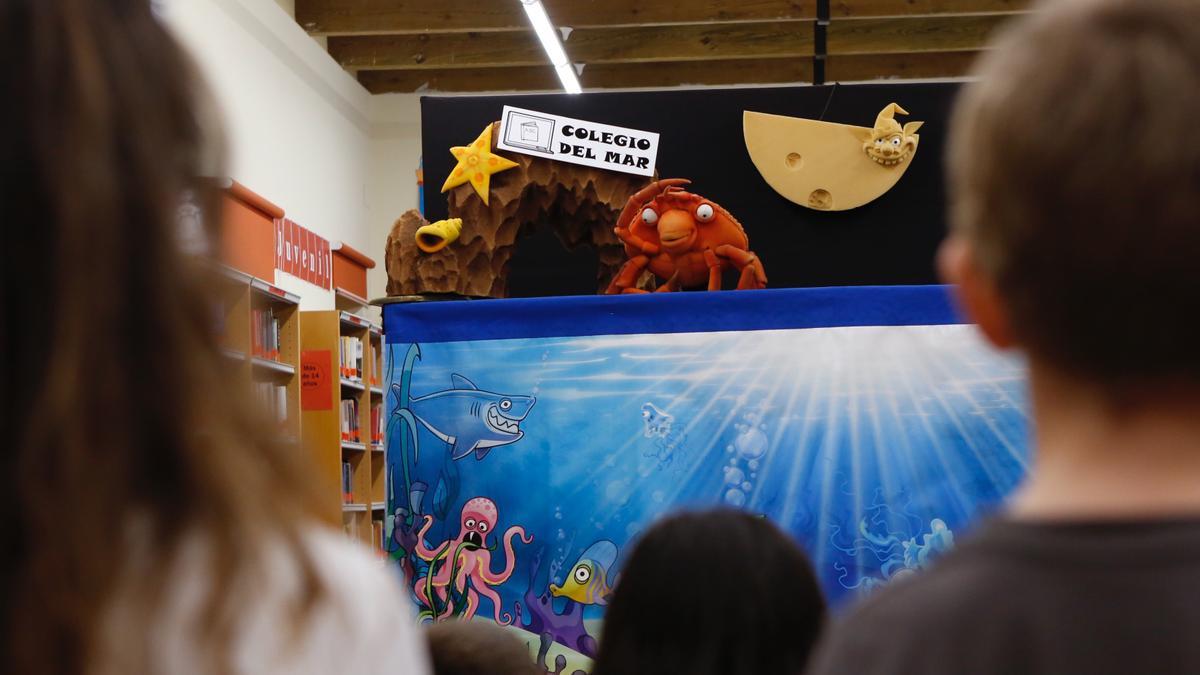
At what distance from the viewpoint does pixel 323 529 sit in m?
0.59

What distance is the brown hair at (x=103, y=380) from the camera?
1.72 feet

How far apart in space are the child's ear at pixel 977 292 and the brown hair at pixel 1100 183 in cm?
2

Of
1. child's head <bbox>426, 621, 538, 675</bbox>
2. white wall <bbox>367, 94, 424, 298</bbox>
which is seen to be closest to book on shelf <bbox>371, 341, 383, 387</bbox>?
white wall <bbox>367, 94, 424, 298</bbox>

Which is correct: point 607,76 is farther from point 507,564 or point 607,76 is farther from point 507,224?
point 507,564

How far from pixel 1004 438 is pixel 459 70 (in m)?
7.93

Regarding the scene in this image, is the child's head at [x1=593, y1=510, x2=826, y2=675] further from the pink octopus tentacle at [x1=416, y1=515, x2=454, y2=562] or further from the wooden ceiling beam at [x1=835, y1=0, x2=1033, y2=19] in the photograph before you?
the wooden ceiling beam at [x1=835, y1=0, x2=1033, y2=19]

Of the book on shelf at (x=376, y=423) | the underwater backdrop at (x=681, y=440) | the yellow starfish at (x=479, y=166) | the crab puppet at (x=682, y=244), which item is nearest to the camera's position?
the underwater backdrop at (x=681, y=440)

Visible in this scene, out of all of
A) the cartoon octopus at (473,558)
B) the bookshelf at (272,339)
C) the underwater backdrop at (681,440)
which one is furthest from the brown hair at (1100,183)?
the bookshelf at (272,339)

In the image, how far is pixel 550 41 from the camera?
8523mm

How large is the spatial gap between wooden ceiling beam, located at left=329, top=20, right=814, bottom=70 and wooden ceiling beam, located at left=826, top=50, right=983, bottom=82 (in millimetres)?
766

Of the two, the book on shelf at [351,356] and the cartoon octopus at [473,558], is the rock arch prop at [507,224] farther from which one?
the book on shelf at [351,356]

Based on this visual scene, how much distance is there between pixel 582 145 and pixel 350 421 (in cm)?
394

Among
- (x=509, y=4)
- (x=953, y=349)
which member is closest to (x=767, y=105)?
(x=953, y=349)

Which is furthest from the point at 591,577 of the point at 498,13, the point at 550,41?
the point at 498,13
